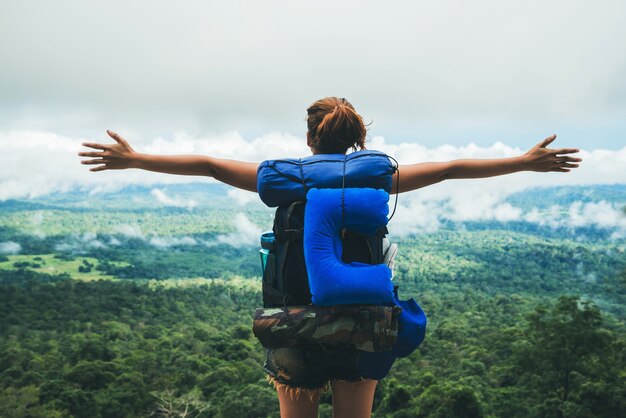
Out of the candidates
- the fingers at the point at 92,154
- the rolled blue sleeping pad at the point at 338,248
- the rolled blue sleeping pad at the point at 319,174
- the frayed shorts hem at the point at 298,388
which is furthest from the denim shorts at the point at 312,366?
the fingers at the point at 92,154

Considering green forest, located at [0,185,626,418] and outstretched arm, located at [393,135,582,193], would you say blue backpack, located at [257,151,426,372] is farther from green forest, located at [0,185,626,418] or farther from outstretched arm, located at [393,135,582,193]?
green forest, located at [0,185,626,418]

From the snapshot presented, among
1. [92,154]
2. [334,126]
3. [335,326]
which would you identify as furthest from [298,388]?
[92,154]

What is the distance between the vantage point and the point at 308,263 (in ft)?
4.55

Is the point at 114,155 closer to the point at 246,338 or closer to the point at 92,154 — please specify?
the point at 92,154

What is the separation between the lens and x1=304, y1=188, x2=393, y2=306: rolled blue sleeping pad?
138 cm

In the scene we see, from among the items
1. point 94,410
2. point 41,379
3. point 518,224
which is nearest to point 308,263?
point 94,410

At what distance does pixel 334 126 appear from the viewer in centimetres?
156

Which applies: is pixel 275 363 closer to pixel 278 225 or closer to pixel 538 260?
pixel 278 225

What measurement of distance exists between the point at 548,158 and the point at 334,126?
2.44 feet

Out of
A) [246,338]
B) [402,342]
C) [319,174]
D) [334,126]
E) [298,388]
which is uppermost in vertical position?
[334,126]

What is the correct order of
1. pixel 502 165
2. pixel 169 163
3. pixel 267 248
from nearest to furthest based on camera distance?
pixel 267 248
pixel 169 163
pixel 502 165

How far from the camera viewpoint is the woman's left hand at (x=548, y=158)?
1.79 metres

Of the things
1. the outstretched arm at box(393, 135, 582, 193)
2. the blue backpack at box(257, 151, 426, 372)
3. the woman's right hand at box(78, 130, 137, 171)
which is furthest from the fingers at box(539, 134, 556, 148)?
the woman's right hand at box(78, 130, 137, 171)

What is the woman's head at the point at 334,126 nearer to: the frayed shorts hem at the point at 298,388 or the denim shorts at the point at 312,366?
the denim shorts at the point at 312,366
